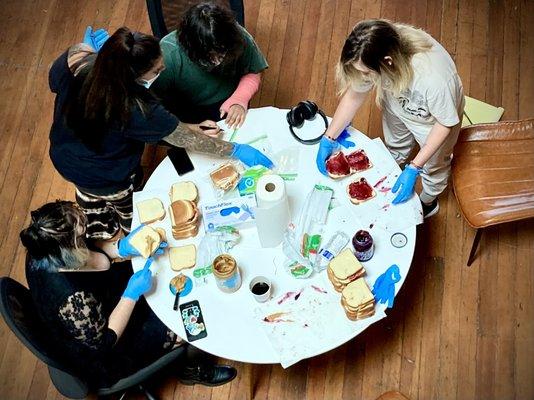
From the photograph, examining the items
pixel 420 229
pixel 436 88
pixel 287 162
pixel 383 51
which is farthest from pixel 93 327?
pixel 420 229

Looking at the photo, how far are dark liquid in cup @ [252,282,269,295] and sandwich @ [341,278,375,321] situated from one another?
275 mm

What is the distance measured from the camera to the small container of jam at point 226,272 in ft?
5.98

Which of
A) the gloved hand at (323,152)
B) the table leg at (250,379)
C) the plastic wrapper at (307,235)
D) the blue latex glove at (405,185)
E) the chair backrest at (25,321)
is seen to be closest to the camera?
the chair backrest at (25,321)

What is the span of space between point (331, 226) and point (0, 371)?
183cm

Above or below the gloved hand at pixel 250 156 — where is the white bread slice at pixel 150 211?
below

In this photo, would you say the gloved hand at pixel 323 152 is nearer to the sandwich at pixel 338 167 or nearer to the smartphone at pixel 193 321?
the sandwich at pixel 338 167

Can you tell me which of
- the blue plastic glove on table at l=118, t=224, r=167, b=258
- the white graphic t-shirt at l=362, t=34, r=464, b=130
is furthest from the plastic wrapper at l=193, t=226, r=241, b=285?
the white graphic t-shirt at l=362, t=34, r=464, b=130

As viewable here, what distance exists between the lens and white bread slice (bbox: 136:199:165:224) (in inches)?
82.4

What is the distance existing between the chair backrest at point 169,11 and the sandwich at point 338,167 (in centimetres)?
94

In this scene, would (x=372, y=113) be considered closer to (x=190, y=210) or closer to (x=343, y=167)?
(x=343, y=167)

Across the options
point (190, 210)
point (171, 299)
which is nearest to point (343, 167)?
point (190, 210)

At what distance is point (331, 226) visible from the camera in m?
2.05

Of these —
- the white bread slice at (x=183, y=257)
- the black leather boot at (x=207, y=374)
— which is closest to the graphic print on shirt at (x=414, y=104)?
the white bread slice at (x=183, y=257)

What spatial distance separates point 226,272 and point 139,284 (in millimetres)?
346
